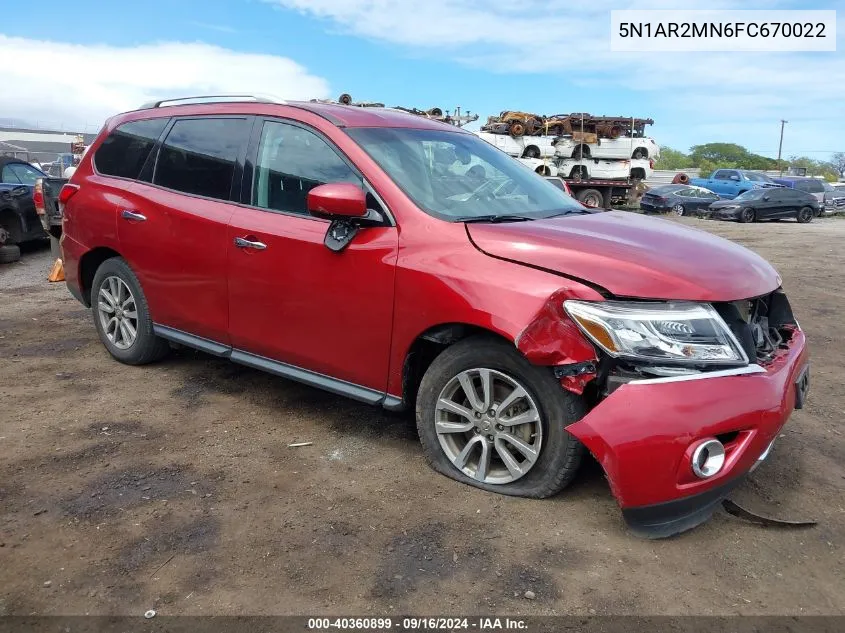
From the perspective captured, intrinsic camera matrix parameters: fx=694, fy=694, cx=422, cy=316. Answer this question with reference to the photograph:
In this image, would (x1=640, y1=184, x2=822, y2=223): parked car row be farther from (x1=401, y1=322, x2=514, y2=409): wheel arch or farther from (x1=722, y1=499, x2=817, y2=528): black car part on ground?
(x1=401, y1=322, x2=514, y2=409): wheel arch

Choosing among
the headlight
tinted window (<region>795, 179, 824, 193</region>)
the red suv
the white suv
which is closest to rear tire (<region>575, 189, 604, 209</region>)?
the white suv

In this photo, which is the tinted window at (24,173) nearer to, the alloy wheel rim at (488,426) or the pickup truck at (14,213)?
the pickup truck at (14,213)

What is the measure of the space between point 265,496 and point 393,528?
66 cm

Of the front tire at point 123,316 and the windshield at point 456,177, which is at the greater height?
the windshield at point 456,177

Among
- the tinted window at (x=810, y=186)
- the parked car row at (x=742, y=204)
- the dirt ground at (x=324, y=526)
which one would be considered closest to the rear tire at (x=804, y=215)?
the parked car row at (x=742, y=204)

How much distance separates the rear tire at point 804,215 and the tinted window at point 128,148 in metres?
25.1

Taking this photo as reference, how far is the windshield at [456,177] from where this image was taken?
3.46 m

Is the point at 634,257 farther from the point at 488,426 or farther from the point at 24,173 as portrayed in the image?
the point at 24,173

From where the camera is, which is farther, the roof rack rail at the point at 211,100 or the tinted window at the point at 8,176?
the tinted window at the point at 8,176

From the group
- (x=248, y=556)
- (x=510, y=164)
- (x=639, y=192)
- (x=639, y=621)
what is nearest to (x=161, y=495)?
(x=248, y=556)

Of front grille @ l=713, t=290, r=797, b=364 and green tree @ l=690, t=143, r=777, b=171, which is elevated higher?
green tree @ l=690, t=143, r=777, b=171

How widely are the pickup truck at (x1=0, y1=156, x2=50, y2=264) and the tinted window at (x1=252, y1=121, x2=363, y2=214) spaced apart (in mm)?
7487

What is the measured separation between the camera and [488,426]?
10.3 feet

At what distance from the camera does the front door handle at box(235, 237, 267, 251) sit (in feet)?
12.4
